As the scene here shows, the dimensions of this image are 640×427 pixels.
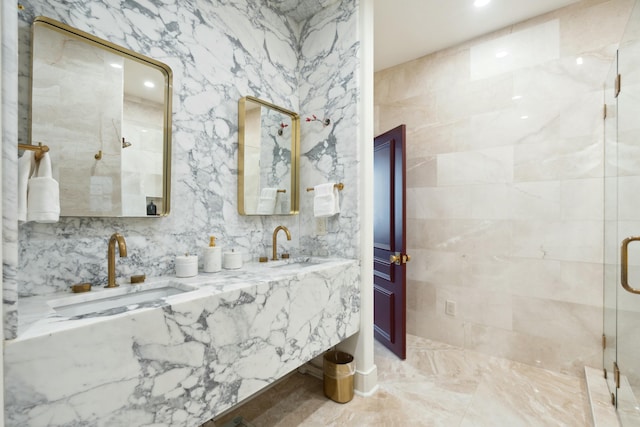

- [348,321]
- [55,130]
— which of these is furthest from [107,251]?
[348,321]

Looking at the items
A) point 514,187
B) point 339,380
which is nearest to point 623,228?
point 514,187

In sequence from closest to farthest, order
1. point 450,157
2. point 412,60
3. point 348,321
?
1. point 348,321
2. point 450,157
3. point 412,60

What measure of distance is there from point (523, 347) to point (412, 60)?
2.80 meters

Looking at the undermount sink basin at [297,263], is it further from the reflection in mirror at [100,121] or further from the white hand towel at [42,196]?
the white hand towel at [42,196]

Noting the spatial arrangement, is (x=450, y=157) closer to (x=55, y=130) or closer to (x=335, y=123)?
(x=335, y=123)

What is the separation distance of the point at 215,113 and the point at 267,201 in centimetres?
66

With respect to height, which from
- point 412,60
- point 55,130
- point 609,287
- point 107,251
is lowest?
point 609,287

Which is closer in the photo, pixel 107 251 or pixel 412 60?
pixel 107 251

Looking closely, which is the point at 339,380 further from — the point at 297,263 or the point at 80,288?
the point at 80,288

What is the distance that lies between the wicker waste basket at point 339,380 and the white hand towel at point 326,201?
0.99 metres

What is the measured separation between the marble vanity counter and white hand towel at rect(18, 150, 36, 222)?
0.33 m

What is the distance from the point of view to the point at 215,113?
71.5 inches

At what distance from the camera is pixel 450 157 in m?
2.75

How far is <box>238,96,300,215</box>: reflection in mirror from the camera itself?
1.95 m
